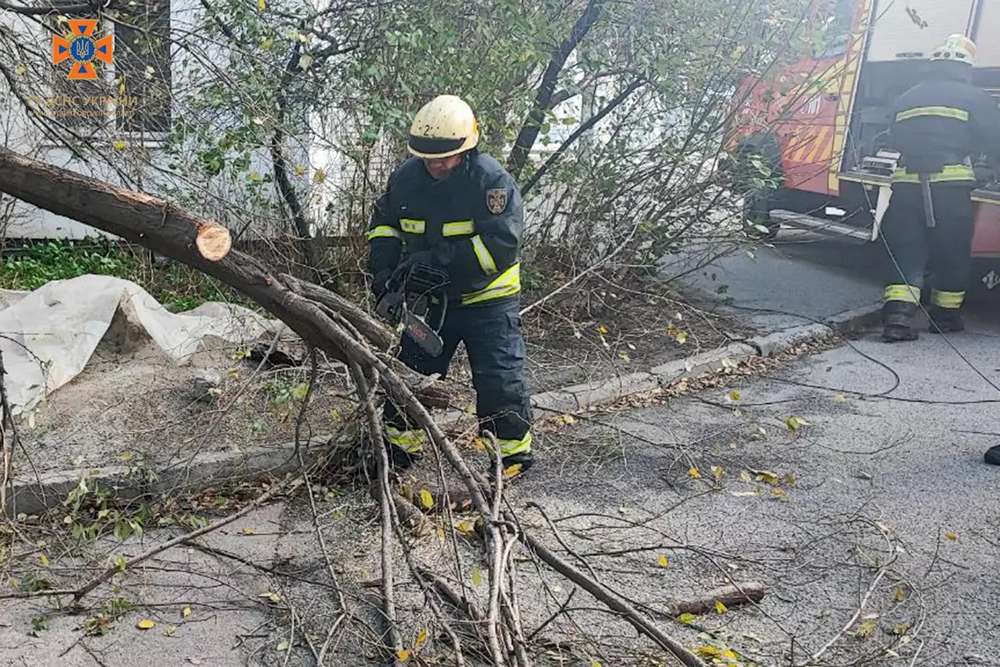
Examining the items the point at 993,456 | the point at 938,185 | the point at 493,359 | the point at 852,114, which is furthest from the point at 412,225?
the point at 852,114

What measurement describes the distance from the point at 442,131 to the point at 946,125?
4.58 meters

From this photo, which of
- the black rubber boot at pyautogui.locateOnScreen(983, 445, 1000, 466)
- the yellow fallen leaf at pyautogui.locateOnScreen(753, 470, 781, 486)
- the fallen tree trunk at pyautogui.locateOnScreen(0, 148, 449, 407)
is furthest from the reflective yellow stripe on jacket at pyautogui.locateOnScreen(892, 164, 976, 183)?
the fallen tree trunk at pyautogui.locateOnScreen(0, 148, 449, 407)

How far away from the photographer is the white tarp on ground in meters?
5.12

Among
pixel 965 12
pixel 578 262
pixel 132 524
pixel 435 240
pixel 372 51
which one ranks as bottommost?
pixel 132 524

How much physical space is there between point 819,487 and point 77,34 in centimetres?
447

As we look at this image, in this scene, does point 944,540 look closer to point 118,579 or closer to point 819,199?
point 118,579

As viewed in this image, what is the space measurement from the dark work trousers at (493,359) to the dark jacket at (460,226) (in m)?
0.09

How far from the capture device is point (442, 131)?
4176 mm

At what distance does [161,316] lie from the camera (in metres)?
5.73

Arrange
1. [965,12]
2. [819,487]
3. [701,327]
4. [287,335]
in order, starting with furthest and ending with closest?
[965,12] → [701,327] → [287,335] → [819,487]

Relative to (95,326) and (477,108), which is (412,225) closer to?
(477,108)

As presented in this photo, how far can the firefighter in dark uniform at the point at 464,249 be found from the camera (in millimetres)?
4266

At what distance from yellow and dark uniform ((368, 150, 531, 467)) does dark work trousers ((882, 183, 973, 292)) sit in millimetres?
4203

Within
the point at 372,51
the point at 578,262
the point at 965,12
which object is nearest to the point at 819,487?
the point at 578,262
